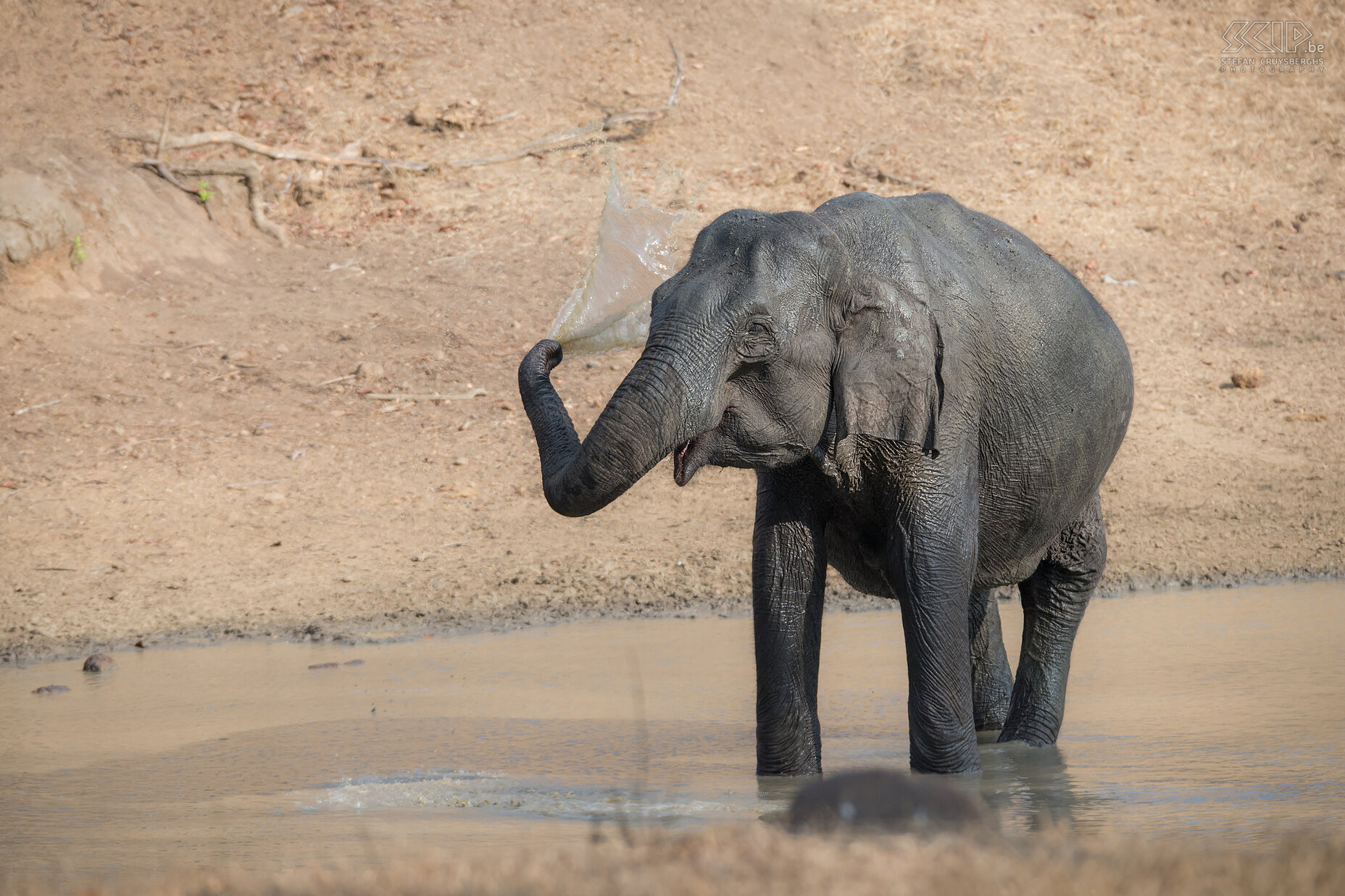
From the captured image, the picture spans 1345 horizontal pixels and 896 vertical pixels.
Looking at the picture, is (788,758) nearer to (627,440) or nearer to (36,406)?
(627,440)

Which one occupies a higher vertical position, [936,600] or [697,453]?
[697,453]

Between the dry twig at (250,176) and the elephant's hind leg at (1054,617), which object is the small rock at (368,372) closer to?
the dry twig at (250,176)

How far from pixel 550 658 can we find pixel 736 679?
116 centimetres

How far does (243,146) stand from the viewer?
16.0 m

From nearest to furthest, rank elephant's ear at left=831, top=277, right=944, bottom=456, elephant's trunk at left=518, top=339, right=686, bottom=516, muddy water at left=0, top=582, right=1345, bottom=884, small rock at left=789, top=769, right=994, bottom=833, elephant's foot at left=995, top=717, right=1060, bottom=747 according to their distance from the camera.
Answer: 1. small rock at left=789, top=769, right=994, bottom=833
2. elephant's trunk at left=518, top=339, right=686, bottom=516
3. elephant's ear at left=831, top=277, right=944, bottom=456
4. muddy water at left=0, top=582, right=1345, bottom=884
5. elephant's foot at left=995, top=717, right=1060, bottom=747

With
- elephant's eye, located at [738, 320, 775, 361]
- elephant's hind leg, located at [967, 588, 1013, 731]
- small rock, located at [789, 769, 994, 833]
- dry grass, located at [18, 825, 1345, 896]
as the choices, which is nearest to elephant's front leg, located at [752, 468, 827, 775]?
elephant's eye, located at [738, 320, 775, 361]

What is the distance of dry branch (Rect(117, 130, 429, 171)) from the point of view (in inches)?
622

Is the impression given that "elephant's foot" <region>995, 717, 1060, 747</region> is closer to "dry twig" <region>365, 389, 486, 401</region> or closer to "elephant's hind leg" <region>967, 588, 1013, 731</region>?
"elephant's hind leg" <region>967, 588, 1013, 731</region>

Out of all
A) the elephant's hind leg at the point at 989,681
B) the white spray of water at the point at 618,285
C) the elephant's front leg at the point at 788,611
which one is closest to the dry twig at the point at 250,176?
the white spray of water at the point at 618,285

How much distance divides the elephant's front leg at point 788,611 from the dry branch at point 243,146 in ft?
38.8

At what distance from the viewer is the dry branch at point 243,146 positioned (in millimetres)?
15805

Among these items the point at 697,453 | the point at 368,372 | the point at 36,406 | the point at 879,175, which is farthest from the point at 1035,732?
the point at 879,175

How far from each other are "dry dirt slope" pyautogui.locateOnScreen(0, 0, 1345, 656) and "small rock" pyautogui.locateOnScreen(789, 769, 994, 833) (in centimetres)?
574

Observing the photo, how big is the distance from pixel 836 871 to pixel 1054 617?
415 cm
